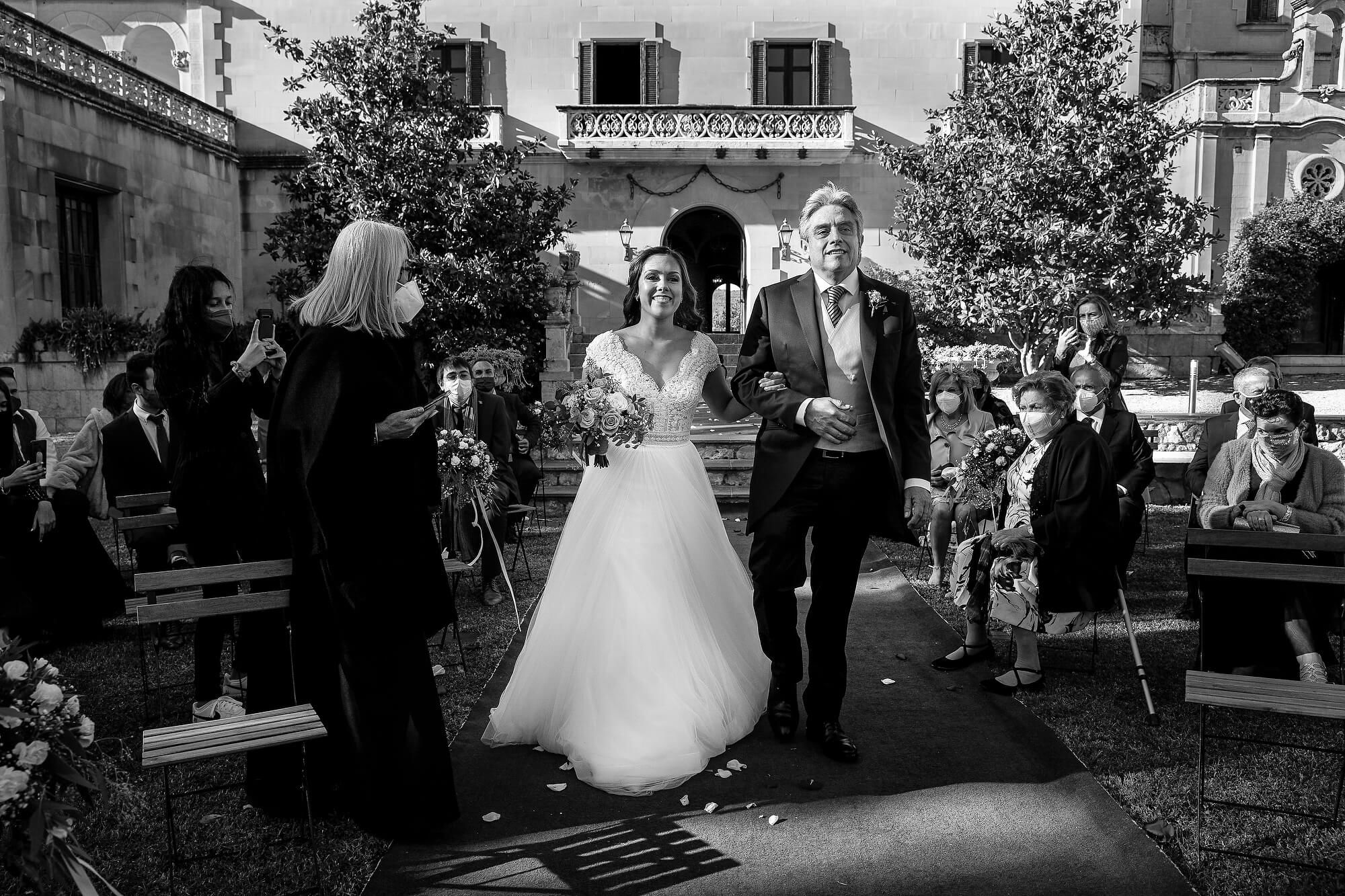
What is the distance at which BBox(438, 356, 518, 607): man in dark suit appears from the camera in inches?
307

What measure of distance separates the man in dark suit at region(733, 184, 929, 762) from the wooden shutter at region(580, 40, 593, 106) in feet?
70.3

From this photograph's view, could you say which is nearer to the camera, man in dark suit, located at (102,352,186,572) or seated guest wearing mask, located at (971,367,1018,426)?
man in dark suit, located at (102,352,186,572)

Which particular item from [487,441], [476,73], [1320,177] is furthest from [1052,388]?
[1320,177]

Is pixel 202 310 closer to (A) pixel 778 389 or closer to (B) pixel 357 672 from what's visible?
(B) pixel 357 672

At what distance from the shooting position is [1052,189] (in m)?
15.5

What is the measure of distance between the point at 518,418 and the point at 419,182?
268 inches

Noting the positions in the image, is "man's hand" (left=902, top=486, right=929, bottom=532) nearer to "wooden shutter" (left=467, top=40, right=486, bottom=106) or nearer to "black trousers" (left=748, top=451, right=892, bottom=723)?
"black trousers" (left=748, top=451, right=892, bottom=723)

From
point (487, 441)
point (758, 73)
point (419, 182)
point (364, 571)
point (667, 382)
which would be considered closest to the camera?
point (364, 571)

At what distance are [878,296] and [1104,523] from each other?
6.80 feet

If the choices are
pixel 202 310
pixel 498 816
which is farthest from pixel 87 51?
pixel 498 816

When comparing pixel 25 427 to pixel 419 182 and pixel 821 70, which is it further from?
pixel 821 70

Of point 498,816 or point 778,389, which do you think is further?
point 778,389

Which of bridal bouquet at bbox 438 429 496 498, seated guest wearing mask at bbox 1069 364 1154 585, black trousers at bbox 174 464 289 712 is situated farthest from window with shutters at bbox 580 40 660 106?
black trousers at bbox 174 464 289 712

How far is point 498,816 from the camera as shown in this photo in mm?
3926
